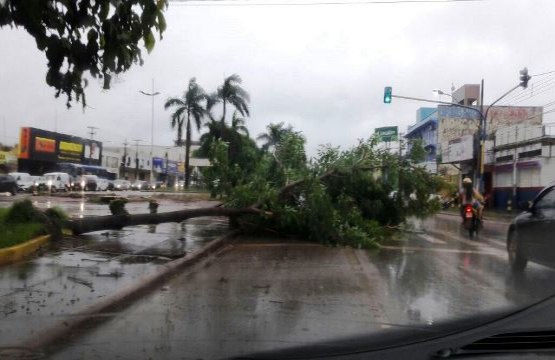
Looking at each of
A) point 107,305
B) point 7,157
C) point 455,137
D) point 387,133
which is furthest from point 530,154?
point 7,157

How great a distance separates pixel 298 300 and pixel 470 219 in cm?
981

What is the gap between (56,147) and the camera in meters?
12.8

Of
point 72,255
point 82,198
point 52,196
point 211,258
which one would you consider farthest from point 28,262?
point 82,198

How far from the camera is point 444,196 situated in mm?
15578

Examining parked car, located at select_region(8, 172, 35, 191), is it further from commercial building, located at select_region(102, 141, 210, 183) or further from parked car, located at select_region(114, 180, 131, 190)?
parked car, located at select_region(114, 180, 131, 190)

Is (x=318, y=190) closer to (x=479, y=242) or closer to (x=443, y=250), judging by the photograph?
(x=443, y=250)

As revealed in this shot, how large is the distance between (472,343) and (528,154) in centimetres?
975

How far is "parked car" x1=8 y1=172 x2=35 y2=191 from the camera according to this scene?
51.0 ft

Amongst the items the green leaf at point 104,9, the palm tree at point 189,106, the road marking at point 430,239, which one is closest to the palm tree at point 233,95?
the palm tree at point 189,106

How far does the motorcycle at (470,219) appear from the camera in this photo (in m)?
15.9

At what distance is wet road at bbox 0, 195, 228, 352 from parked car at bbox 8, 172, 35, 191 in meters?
0.93

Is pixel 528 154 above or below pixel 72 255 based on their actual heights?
above

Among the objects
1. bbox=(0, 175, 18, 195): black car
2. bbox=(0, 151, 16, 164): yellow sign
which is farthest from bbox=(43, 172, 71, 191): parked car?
bbox=(0, 151, 16, 164): yellow sign

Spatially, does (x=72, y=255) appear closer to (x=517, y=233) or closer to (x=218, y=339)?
(x=218, y=339)
